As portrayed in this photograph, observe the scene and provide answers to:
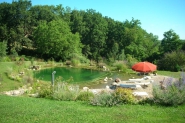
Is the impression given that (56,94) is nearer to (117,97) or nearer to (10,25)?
(117,97)

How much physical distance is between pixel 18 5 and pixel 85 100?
93.9 ft

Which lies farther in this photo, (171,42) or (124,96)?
(171,42)

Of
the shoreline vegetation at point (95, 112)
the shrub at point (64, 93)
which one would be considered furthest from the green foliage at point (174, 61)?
the shrub at point (64, 93)

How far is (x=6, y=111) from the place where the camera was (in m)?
5.82

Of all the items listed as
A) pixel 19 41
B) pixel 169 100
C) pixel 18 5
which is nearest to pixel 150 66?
pixel 169 100

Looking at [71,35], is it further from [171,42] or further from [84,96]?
[84,96]

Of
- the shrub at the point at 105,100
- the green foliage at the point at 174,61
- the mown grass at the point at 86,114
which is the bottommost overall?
the mown grass at the point at 86,114

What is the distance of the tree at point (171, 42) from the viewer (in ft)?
88.2

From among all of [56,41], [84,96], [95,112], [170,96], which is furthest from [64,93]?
[56,41]

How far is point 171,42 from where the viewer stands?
27.6m

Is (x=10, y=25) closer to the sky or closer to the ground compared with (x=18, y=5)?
closer to the ground

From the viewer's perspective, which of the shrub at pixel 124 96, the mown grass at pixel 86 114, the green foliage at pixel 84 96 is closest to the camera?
the mown grass at pixel 86 114

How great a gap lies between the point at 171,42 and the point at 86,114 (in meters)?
25.3

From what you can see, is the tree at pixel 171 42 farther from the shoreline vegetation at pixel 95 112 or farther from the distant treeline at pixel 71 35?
the shoreline vegetation at pixel 95 112
